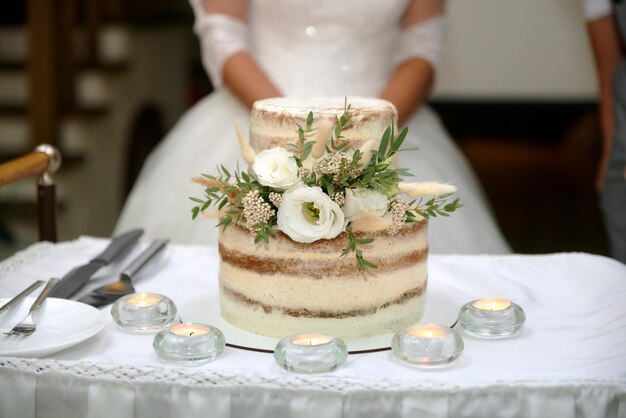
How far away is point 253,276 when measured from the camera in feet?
4.24

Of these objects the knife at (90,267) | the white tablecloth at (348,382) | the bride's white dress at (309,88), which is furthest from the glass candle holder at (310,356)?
the bride's white dress at (309,88)

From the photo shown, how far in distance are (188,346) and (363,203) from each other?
0.28 metres

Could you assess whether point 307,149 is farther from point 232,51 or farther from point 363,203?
point 232,51

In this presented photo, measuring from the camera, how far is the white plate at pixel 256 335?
1.25 m

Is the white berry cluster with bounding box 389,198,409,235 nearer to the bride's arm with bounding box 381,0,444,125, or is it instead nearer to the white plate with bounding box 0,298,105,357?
the white plate with bounding box 0,298,105,357

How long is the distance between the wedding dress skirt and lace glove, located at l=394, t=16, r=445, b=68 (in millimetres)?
182

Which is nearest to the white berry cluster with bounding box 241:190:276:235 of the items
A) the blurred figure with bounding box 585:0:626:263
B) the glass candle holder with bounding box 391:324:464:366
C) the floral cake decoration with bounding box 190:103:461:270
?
the floral cake decoration with bounding box 190:103:461:270

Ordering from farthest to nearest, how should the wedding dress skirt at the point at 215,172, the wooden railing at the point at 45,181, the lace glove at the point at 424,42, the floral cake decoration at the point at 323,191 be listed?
the lace glove at the point at 424,42
the wedding dress skirt at the point at 215,172
the wooden railing at the point at 45,181
the floral cake decoration at the point at 323,191

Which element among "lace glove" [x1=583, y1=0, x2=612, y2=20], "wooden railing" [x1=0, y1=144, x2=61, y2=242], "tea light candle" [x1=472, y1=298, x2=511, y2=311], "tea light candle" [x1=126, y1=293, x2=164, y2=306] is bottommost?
"tea light candle" [x1=472, y1=298, x2=511, y2=311]

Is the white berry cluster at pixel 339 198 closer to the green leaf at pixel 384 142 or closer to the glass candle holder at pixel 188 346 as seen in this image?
the green leaf at pixel 384 142

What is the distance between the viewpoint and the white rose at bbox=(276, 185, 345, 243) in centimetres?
120

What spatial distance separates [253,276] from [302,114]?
0.23m

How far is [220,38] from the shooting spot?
8.30 ft

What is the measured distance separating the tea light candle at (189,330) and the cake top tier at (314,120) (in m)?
0.28
